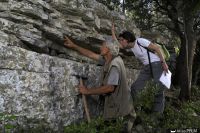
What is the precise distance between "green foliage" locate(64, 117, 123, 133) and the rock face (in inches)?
17.1

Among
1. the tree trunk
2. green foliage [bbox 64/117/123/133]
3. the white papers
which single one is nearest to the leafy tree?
the tree trunk

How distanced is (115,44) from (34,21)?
5.55ft

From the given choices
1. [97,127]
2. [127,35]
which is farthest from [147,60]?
[97,127]

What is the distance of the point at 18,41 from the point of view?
289 inches

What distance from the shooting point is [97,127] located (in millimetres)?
7555

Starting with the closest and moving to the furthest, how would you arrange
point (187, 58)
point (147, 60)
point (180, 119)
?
point (147, 60), point (180, 119), point (187, 58)

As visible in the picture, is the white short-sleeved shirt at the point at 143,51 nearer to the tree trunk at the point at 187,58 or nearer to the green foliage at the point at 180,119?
the green foliage at the point at 180,119

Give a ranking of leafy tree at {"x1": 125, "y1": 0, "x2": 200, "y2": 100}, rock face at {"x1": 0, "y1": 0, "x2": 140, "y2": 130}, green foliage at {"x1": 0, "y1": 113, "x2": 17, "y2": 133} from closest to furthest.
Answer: green foliage at {"x1": 0, "y1": 113, "x2": 17, "y2": 133} → rock face at {"x1": 0, "y1": 0, "x2": 140, "y2": 130} → leafy tree at {"x1": 125, "y1": 0, "x2": 200, "y2": 100}

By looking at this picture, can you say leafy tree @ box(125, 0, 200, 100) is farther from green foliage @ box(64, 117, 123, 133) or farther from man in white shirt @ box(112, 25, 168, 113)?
green foliage @ box(64, 117, 123, 133)

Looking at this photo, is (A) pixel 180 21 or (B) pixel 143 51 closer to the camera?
(B) pixel 143 51

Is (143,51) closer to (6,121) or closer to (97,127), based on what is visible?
(97,127)

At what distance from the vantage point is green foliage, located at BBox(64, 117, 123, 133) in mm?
7146

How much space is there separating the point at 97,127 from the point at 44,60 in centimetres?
164

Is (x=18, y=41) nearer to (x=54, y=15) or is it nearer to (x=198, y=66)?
(x=54, y=15)
